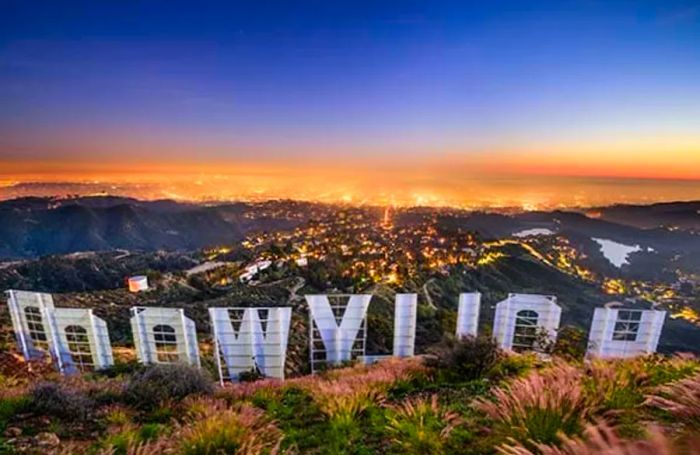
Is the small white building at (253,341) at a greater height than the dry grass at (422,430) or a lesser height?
lesser

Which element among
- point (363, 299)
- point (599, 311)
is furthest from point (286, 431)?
point (599, 311)

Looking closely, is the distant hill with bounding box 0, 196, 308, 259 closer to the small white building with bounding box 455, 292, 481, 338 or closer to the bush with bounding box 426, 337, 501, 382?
the small white building with bounding box 455, 292, 481, 338

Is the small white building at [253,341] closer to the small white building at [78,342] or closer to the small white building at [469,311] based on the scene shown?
the small white building at [78,342]

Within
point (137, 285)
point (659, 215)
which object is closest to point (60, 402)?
point (137, 285)

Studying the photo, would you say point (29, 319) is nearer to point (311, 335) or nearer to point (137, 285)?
point (311, 335)

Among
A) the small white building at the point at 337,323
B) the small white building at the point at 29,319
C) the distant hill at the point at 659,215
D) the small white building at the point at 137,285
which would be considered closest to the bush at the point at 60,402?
the small white building at the point at 337,323

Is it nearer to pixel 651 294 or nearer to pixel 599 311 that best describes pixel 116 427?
pixel 599 311
